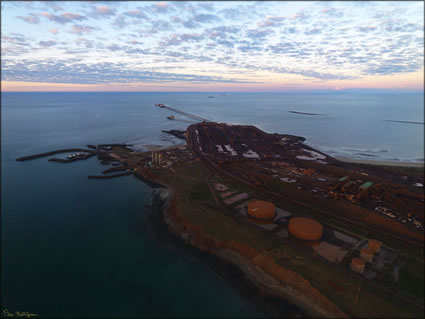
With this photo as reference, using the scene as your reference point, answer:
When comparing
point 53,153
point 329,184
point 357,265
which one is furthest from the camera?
point 53,153

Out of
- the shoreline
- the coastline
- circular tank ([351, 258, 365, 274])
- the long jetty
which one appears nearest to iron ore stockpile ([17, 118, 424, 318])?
circular tank ([351, 258, 365, 274])

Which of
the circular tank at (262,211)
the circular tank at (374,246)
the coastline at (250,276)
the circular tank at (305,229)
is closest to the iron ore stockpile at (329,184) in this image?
the circular tank at (374,246)

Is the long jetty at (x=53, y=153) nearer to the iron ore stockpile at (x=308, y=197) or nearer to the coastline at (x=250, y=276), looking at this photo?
the iron ore stockpile at (x=308, y=197)

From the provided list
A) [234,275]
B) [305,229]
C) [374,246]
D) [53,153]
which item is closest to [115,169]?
[53,153]

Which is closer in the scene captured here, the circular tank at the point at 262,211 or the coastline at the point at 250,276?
the coastline at the point at 250,276

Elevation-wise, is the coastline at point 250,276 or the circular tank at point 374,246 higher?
the circular tank at point 374,246

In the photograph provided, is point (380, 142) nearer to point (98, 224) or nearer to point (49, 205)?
point (98, 224)

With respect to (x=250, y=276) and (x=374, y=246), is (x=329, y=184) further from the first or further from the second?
(x=250, y=276)
